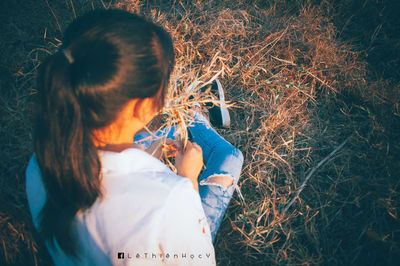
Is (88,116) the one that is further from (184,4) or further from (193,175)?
(184,4)

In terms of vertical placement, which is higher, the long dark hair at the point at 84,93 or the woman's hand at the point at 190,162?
the long dark hair at the point at 84,93

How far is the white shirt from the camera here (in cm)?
68

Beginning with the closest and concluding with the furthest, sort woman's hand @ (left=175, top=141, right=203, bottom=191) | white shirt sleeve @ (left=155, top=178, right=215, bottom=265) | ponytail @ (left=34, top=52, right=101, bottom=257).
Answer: ponytail @ (left=34, top=52, right=101, bottom=257) < white shirt sleeve @ (left=155, top=178, right=215, bottom=265) < woman's hand @ (left=175, top=141, right=203, bottom=191)

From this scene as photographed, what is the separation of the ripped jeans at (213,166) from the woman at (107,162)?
1.10 feet

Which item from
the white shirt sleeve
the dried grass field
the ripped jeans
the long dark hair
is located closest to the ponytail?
the long dark hair

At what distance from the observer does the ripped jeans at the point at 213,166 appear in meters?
1.15

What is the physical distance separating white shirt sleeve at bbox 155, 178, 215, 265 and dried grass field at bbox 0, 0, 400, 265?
0.64m

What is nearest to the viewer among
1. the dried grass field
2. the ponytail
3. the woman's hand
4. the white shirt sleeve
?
the ponytail

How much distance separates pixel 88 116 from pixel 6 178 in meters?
1.43

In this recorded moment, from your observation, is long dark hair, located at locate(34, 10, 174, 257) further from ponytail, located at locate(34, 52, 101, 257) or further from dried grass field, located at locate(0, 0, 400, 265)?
dried grass field, located at locate(0, 0, 400, 265)

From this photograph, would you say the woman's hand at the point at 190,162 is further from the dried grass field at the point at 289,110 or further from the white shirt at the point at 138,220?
the white shirt at the point at 138,220

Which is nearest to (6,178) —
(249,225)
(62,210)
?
(62,210)

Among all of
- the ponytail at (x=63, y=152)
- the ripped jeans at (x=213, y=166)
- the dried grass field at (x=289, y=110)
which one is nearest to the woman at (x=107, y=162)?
the ponytail at (x=63, y=152)

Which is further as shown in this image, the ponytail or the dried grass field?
the dried grass field
